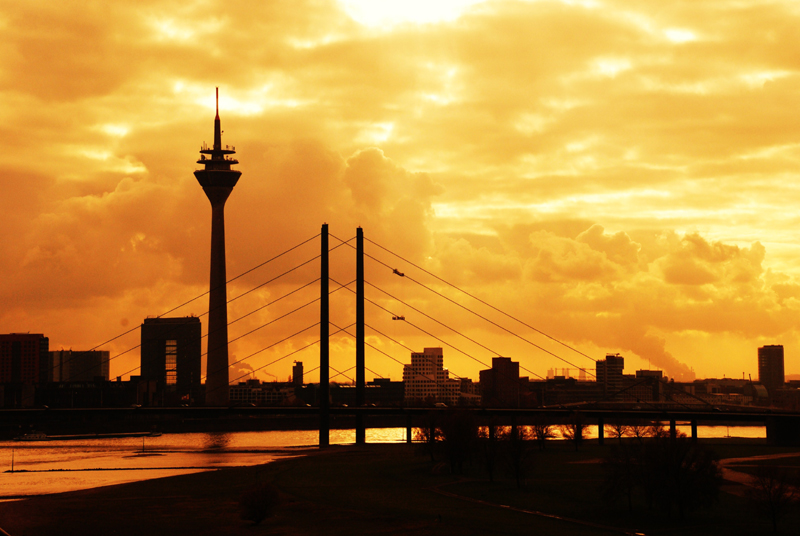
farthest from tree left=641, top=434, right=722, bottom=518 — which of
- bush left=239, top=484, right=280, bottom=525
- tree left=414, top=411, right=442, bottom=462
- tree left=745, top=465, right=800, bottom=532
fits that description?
tree left=414, top=411, right=442, bottom=462

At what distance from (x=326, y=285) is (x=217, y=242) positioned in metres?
104

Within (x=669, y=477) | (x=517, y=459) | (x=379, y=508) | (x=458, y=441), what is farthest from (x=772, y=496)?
(x=458, y=441)

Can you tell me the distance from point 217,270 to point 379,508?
486ft

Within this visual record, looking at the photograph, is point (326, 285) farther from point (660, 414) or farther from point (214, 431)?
point (214, 431)

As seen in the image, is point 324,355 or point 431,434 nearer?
point 431,434

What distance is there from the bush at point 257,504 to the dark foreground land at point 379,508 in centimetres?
43

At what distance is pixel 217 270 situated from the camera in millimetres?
184125

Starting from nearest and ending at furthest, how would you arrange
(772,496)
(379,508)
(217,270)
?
1. (772,496)
2. (379,508)
3. (217,270)

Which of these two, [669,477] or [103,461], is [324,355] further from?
[669,477]

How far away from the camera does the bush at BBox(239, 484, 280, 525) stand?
38000 millimetres

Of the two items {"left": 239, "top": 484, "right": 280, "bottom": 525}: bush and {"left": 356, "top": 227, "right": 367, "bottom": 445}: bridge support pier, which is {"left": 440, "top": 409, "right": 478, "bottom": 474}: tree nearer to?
{"left": 239, "top": 484, "right": 280, "bottom": 525}: bush

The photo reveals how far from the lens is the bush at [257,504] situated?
38000mm

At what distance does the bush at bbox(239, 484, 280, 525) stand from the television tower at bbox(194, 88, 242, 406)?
448ft

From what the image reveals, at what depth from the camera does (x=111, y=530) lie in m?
37.0
